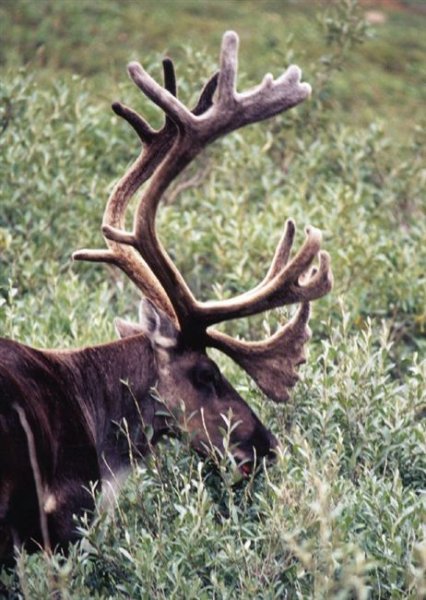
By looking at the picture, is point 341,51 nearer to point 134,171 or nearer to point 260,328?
point 260,328

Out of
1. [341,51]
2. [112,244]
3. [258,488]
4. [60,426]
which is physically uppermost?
[341,51]

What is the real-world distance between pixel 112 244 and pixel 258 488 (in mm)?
1329

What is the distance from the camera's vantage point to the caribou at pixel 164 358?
17.9ft

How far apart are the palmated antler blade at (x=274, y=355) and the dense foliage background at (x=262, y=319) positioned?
0.20 meters

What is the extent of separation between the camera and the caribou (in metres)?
5.45

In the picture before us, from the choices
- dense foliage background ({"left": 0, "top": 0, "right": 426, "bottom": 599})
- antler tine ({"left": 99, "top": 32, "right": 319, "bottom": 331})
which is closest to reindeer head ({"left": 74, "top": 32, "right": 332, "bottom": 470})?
antler tine ({"left": 99, "top": 32, "right": 319, "bottom": 331})

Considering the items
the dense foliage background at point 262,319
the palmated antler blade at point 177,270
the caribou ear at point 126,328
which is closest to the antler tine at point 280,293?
the palmated antler blade at point 177,270

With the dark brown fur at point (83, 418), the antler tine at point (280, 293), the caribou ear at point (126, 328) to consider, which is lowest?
the dark brown fur at point (83, 418)

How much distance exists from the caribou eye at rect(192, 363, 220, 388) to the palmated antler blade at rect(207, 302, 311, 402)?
146 millimetres

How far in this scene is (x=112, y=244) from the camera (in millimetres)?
6402

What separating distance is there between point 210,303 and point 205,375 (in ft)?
1.02

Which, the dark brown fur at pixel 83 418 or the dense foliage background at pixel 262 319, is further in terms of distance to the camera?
the dark brown fur at pixel 83 418

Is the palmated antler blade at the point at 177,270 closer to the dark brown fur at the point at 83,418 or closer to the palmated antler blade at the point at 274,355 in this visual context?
the palmated antler blade at the point at 274,355

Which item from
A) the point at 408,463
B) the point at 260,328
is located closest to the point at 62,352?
the point at 408,463
